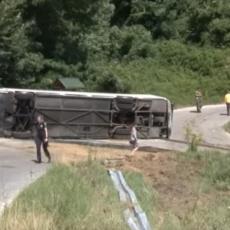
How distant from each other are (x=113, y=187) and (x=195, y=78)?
52.4m

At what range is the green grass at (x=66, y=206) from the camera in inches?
479

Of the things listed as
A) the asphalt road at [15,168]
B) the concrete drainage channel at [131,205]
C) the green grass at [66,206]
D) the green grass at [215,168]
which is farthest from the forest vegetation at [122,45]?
the green grass at [66,206]

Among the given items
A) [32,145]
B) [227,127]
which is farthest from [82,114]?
[227,127]

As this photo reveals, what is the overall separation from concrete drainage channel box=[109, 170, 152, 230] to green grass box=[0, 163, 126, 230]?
0.15m

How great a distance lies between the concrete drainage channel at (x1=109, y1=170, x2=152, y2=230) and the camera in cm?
1316

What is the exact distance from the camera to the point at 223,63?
72.4 meters

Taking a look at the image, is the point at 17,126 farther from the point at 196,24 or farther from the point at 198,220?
the point at 196,24

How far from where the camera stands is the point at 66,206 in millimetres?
13359

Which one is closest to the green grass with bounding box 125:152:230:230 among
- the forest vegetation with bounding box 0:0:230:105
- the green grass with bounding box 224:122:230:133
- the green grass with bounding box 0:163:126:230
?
the green grass with bounding box 0:163:126:230

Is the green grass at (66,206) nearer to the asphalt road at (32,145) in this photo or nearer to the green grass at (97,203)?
the green grass at (97,203)

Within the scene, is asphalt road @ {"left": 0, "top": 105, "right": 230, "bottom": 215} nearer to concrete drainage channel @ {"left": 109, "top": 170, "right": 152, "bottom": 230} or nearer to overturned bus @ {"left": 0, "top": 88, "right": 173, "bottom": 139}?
overturned bus @ {"left": 0, "top": 88, "right": 173, "bottom": 139}

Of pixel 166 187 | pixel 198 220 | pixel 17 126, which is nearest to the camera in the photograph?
pixel 198 220

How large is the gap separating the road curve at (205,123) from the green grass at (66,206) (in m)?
19.4

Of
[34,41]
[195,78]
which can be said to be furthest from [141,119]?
[195,78]
